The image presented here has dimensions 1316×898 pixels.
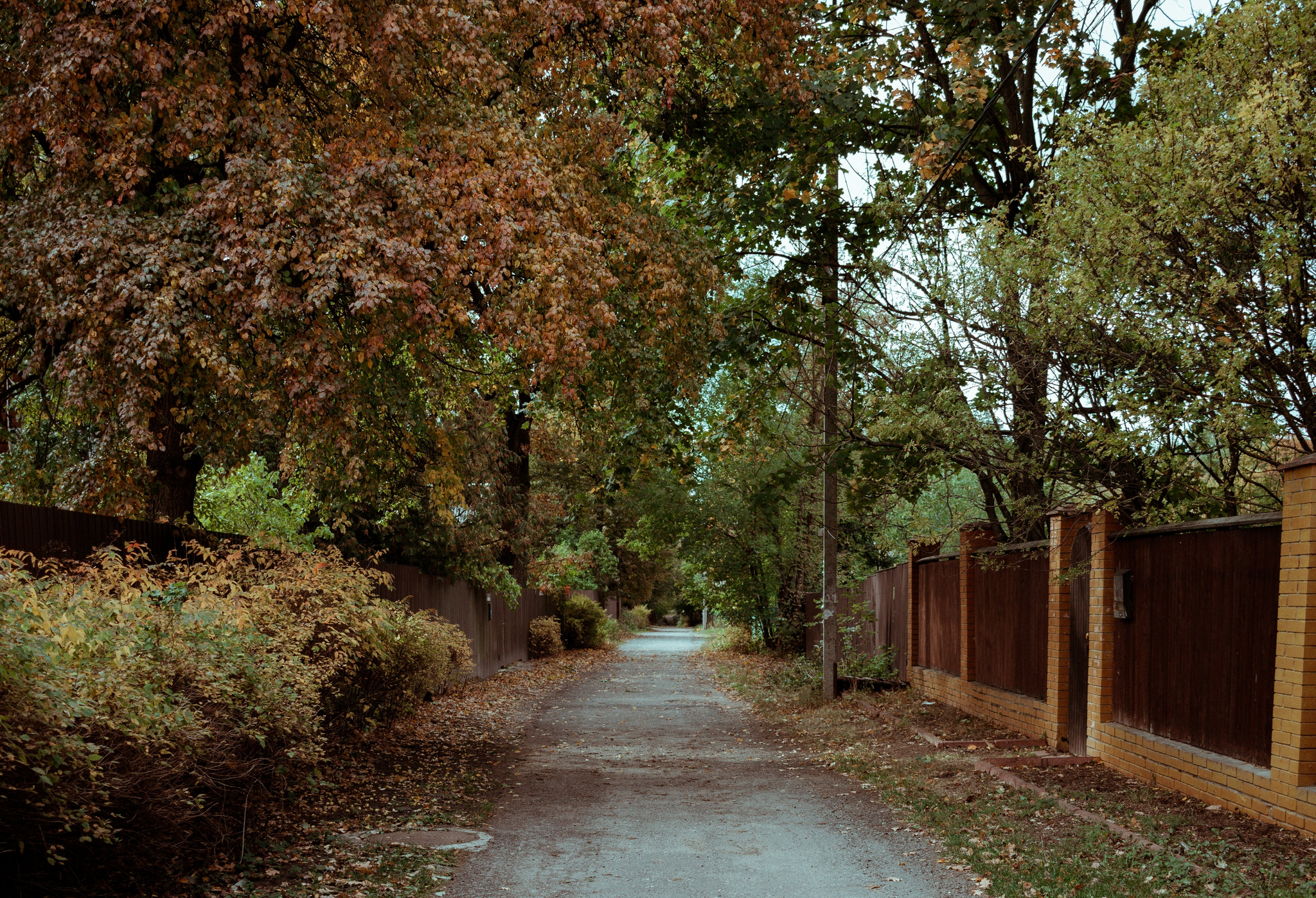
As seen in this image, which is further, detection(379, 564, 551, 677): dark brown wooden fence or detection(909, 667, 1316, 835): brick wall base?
detection(379, 564, 551, 677): dark brown wooden fence

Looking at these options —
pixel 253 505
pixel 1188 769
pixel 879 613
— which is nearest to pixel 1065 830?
pixel 1188 769

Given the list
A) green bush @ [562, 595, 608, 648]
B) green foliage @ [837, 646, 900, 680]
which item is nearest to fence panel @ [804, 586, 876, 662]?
green foliage @ [837, 646, 900, 680]

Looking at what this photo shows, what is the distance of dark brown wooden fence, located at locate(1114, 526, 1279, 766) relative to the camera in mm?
6961

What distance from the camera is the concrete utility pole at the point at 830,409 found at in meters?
13.9

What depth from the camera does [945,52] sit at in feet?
43.3

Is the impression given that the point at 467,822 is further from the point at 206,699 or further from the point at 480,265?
the point at 480,265

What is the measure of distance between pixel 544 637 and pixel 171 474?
18.4m

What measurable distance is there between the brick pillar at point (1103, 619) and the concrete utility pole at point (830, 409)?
4.95m

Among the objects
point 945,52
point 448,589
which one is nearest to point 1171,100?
point 945,52

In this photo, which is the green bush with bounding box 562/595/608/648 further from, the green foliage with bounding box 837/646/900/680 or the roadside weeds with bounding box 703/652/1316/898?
the roadside weeds with bounding box 703/652/1316/898

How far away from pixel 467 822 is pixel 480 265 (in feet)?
13.9

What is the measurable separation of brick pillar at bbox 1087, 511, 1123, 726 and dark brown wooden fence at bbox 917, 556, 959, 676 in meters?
4.63

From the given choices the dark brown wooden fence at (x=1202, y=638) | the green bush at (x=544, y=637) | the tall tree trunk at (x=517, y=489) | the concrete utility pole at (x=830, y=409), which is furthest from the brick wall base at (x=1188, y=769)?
the green bush at (x=544, y=637)

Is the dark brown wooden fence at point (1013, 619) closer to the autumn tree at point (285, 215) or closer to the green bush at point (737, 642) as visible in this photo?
the autumn tree at point (285, 215)
